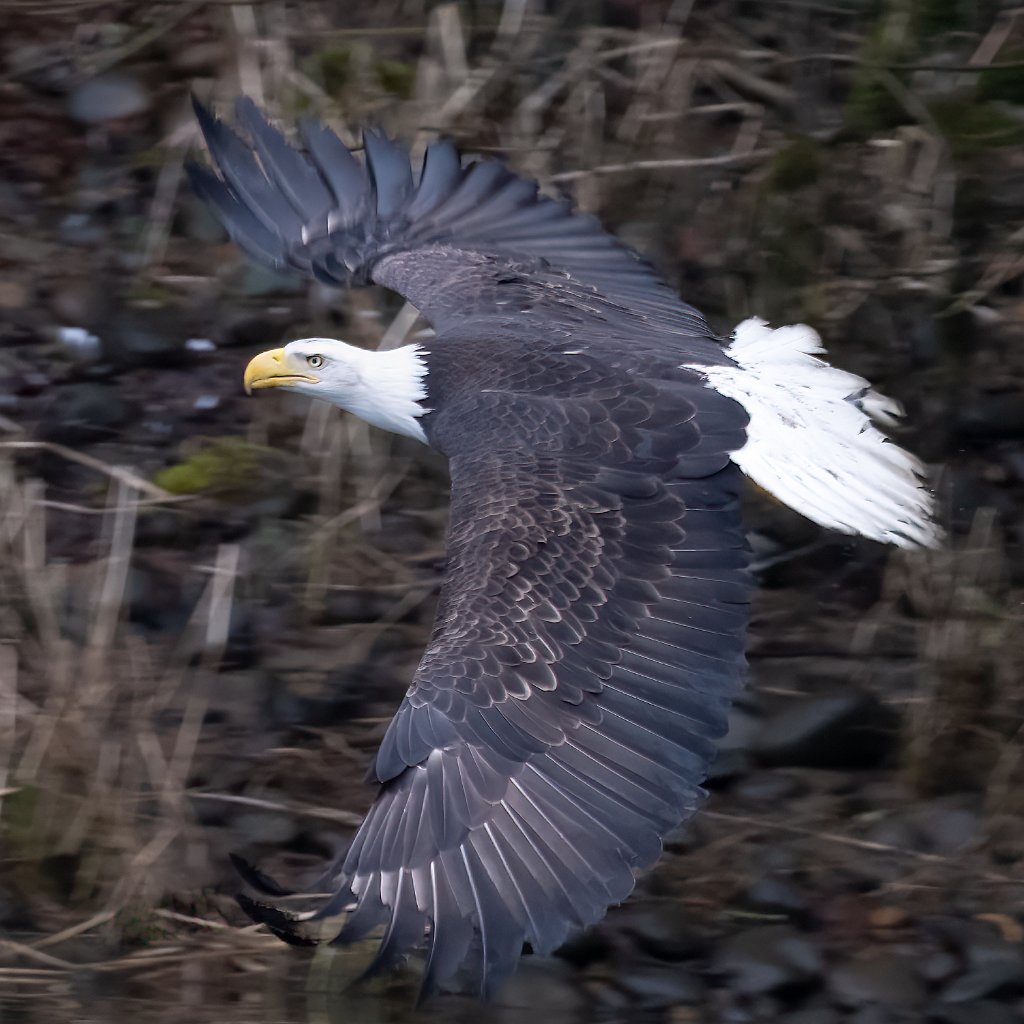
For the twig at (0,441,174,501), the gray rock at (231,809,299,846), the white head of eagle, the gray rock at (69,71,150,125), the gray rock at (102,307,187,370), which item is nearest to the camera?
the white head of eagle

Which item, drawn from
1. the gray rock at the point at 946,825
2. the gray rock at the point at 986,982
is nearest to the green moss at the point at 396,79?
the gray rock at the point at 946,825

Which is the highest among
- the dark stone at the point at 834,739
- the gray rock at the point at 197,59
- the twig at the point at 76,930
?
the gray rock at the point at 197,59

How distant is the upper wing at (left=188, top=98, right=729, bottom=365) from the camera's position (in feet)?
18.4

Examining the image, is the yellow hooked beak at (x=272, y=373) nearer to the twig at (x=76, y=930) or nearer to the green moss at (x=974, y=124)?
the twig at (x=76, y=930)

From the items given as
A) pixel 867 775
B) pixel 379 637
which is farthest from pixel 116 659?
pixel 867 775

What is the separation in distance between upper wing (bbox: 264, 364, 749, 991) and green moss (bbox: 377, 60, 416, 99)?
305 centimetres

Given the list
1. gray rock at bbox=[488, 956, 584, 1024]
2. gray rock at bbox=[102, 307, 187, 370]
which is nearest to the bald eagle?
gray rock at bbox=[488, 956, 584, 1024]

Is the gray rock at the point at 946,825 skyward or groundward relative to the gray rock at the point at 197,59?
groundward

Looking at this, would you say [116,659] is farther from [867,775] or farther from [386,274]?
[867,775]

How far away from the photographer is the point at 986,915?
204 inches

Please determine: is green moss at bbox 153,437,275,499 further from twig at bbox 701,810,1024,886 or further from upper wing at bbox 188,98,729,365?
twig at bbox 701,810,1024,886

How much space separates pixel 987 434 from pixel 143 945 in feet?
11.1

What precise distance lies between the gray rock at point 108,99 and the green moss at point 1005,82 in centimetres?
380

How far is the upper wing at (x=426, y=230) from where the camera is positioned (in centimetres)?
561
